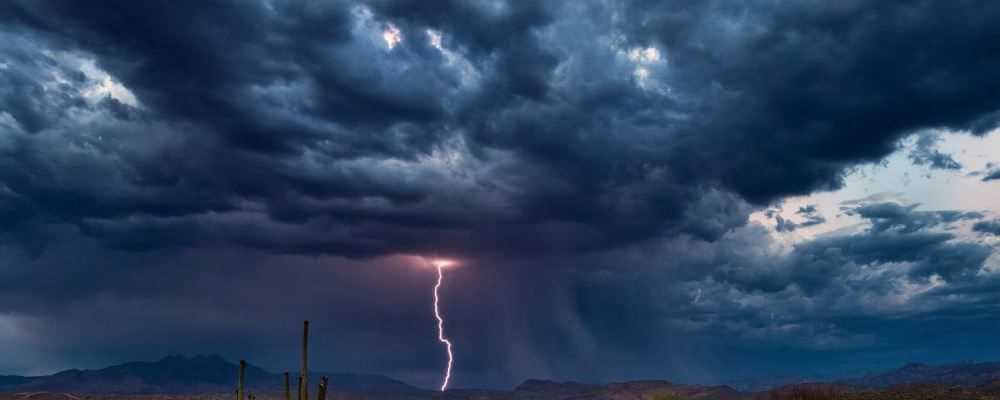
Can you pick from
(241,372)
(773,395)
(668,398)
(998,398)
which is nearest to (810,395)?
(773,395)

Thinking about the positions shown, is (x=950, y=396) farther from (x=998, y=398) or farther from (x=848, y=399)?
(x=848, y=399)

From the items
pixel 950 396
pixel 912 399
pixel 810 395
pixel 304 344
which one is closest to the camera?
pixel 304 344

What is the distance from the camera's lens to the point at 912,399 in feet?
424

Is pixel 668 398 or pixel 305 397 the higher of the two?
pixel 305 397

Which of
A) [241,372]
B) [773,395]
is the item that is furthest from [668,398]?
[241,372]

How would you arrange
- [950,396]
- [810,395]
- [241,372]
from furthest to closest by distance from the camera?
1. [950,396]
2. [810,395]
3. [241,372]

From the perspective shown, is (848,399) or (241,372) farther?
(848,399)

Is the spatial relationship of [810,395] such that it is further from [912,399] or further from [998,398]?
[998,398]

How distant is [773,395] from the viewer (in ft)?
438

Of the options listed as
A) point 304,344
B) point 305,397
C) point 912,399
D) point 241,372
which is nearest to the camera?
point 304,344

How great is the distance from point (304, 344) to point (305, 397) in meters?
4.48

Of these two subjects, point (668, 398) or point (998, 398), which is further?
point (668, 398)

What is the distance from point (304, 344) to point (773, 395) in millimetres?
115457

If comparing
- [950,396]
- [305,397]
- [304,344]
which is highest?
[304,344]
